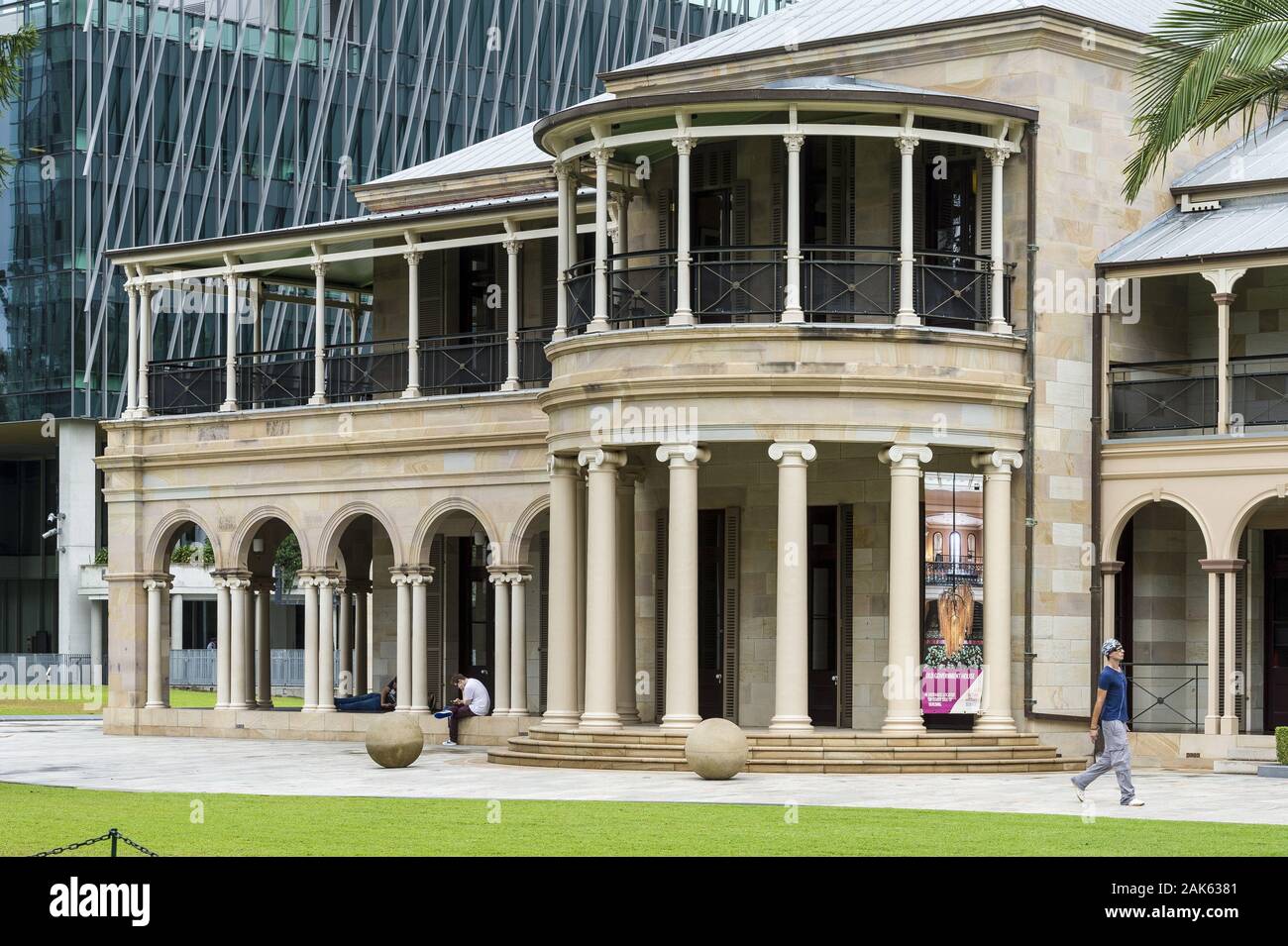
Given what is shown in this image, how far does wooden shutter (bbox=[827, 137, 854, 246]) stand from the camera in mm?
33500

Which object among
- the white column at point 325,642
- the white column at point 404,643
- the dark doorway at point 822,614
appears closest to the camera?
the dark doorway at point 822,614

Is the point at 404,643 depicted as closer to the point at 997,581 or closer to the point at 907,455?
the point at 907,455

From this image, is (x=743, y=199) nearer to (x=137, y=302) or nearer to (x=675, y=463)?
(x=675, y=463)

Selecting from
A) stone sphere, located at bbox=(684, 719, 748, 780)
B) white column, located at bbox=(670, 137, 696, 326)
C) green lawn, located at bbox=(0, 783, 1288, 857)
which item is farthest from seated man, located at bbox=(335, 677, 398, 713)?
green lawn, located at bbox=(0, 783, 1288, 857)

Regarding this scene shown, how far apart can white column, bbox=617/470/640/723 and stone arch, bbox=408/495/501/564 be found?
14.2ft

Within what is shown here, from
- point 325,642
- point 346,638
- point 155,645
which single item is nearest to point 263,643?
point 155,645

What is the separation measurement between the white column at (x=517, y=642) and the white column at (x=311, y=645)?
13.8ft

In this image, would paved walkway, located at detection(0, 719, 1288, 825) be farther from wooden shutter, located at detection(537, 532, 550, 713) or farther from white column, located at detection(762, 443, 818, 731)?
wooden shutter, located at detection(537, 532, 550, 713)

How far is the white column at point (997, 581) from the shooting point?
31234 mm

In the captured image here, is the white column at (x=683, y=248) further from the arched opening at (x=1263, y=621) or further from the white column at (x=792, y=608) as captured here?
the arched opening at (x=1263, y=621)

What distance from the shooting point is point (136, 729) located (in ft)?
138

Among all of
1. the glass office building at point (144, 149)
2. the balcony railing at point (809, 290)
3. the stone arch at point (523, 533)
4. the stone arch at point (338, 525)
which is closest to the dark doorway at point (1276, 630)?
the balcony railing at point (809, 290)
